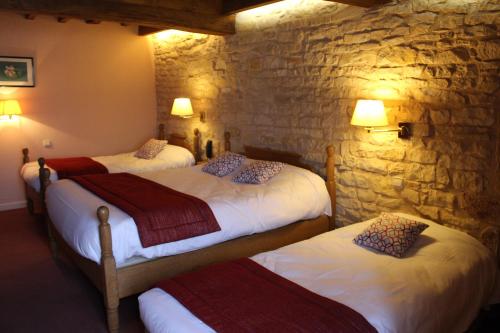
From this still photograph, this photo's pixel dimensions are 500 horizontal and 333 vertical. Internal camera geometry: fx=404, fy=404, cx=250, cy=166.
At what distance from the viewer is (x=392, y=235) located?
2738 mm

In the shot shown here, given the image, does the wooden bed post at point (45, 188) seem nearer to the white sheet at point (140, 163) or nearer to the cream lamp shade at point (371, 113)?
the white sheet at point (140, 163)

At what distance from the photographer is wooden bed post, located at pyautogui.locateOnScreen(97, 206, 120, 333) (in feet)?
8.75

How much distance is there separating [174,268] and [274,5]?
2.95 m

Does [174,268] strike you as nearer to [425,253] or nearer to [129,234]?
[129,234]

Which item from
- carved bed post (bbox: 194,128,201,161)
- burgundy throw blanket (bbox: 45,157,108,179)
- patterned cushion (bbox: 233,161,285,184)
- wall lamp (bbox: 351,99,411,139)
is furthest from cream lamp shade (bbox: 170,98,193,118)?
wall lamp (bbox: 351,99,411,139)

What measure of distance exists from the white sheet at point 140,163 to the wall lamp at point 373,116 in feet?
9.55

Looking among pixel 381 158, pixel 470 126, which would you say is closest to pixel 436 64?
pixel 470 126

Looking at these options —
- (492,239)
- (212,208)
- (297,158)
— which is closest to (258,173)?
(297,158)

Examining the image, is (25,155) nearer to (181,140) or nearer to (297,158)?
(181,140)

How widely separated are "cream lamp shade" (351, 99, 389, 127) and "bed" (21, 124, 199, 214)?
293 cm

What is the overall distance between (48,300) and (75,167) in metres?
2.17

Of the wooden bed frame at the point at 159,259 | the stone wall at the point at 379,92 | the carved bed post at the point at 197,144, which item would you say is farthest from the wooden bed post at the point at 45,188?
the stone wall at the point at 379,92

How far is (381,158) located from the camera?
353 cm

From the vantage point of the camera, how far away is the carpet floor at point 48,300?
290 centimetres
